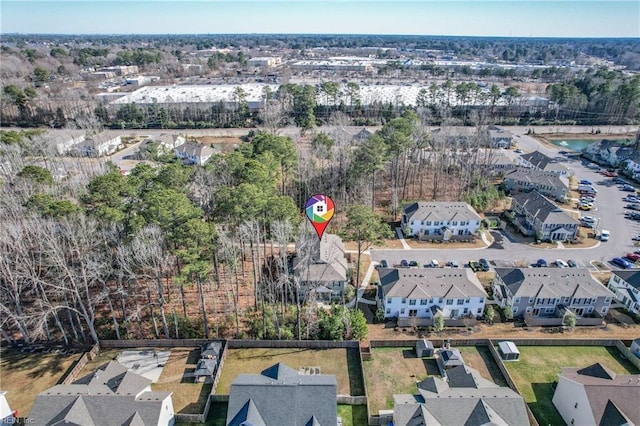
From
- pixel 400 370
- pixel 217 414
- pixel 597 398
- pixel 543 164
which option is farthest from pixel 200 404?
pixel 543 164

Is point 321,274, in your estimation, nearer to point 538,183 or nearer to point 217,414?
point 217,414

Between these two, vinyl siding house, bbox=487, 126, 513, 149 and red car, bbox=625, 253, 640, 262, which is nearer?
red car, bbox=625, 253, 640, 262

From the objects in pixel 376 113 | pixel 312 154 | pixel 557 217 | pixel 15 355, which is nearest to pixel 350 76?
pixel 376 113

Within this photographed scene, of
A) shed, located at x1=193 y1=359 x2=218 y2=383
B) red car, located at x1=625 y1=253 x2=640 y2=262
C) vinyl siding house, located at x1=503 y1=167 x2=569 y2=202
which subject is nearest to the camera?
shed, located at x1=193 y1=359 x2=218 y2=383

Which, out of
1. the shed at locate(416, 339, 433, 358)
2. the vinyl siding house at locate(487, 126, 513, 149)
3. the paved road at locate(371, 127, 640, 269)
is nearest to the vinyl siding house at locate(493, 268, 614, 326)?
the paved road at locate(371, 127, 640, 269)

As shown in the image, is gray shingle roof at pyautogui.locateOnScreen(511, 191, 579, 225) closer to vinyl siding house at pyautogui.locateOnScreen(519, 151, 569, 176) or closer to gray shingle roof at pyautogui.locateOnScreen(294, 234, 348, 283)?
vinyl siding house at pyautogui.locateOnScreen(519, 151, 569, 176)

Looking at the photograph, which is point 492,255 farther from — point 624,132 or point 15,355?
point 624,132

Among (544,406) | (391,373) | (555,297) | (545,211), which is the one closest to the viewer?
(544,406)
